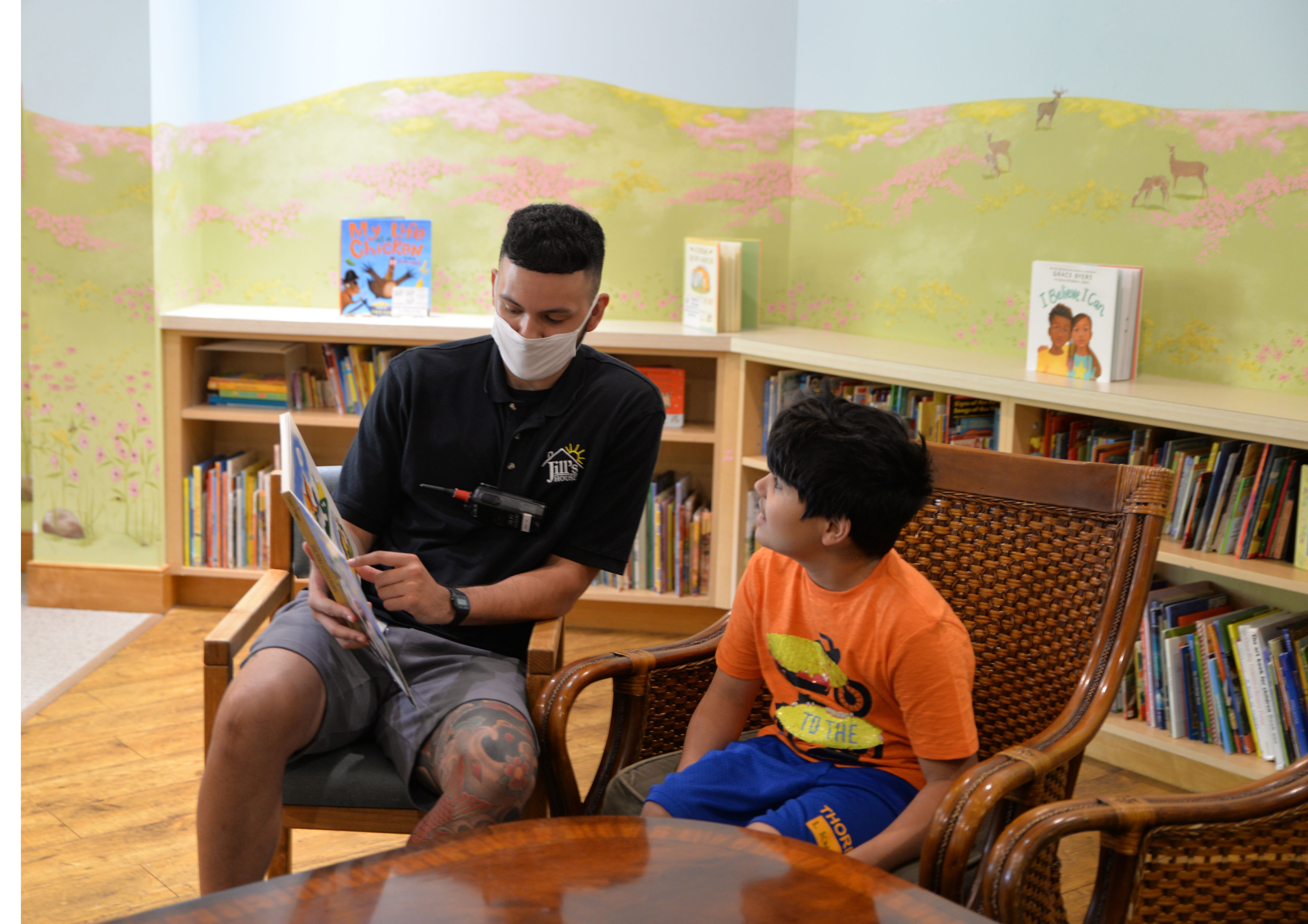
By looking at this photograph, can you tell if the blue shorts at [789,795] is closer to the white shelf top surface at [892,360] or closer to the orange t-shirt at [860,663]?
the orange t-shirt at [860,663]

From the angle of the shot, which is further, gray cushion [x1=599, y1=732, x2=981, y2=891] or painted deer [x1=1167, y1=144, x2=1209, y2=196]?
painted deer [x1=1167, y1=144, x2=1209, y2=196]

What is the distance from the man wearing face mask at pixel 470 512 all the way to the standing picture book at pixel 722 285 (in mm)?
1505

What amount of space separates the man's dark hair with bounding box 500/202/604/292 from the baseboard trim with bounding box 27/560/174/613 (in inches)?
91.5

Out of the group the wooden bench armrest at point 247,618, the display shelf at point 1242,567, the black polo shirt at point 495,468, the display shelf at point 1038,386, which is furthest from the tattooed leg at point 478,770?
the display shelf at point 1038,386

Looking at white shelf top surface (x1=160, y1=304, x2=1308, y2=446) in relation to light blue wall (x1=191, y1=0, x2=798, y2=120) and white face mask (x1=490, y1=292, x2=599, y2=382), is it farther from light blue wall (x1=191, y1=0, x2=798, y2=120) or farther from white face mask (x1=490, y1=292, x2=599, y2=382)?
white face mask (x1=490, y1=292, x2=599, y2=382)

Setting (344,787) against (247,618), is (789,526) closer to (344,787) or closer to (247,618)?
(344,787)

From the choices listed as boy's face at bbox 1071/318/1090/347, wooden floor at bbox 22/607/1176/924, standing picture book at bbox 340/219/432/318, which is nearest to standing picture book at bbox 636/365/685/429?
standing picture book at bbox 340/219/432/318

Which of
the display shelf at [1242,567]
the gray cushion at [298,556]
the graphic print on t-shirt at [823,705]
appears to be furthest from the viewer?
the display shelf at [1242,567]

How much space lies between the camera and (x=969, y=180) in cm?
327

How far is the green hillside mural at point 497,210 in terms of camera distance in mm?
3215

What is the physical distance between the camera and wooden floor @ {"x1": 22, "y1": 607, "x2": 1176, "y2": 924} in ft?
6.97

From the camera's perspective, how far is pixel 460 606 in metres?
1.71

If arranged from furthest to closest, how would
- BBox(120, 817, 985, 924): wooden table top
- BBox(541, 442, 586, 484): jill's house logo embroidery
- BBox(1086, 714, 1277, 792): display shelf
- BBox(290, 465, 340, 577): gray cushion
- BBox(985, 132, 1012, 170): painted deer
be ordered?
BBox(985, 132, 1012, 170): painted deer → BBox(1086, 714, 1277, 792): display shelf → BBox(290, 465, 340, 577): gray cushion → BBox(541, 442, 586, 484): jill's house logo embroidery → BBox(120, 817, 985, 924): wooden table top

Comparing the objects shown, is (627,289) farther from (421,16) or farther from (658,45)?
(421,16)
